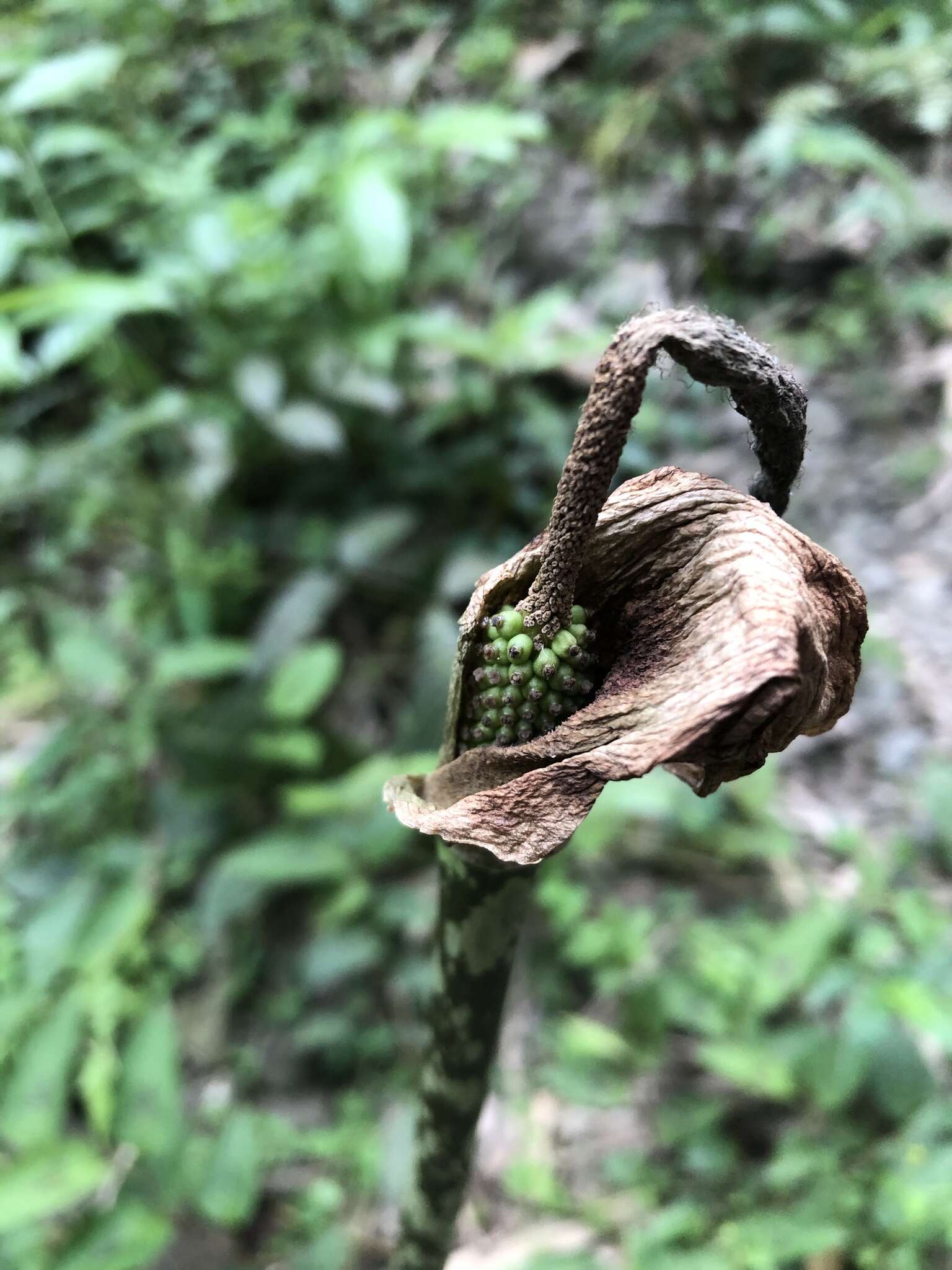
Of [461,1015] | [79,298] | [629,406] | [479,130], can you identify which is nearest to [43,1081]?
[461,1015]

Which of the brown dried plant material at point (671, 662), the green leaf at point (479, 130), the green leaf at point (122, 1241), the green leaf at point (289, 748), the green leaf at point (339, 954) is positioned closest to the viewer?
the brown dried plant material at point (671, 662)

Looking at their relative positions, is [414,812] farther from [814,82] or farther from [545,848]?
[814,82]

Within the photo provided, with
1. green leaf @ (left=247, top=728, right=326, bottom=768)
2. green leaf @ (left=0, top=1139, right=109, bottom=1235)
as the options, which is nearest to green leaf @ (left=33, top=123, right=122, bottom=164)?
green leaf @ (left=247, top=728, right=326, bottom=768)

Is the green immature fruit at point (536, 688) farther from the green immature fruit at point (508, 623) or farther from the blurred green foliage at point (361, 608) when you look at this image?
the blurred green foliage at point (361, 608)

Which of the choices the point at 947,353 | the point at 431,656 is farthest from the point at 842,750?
the point at 947,353

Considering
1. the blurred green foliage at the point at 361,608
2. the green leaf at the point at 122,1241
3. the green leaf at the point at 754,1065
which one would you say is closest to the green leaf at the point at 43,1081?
the blurred green foliage at the point at 361,608

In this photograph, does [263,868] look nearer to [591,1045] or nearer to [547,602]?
[591,1045]
